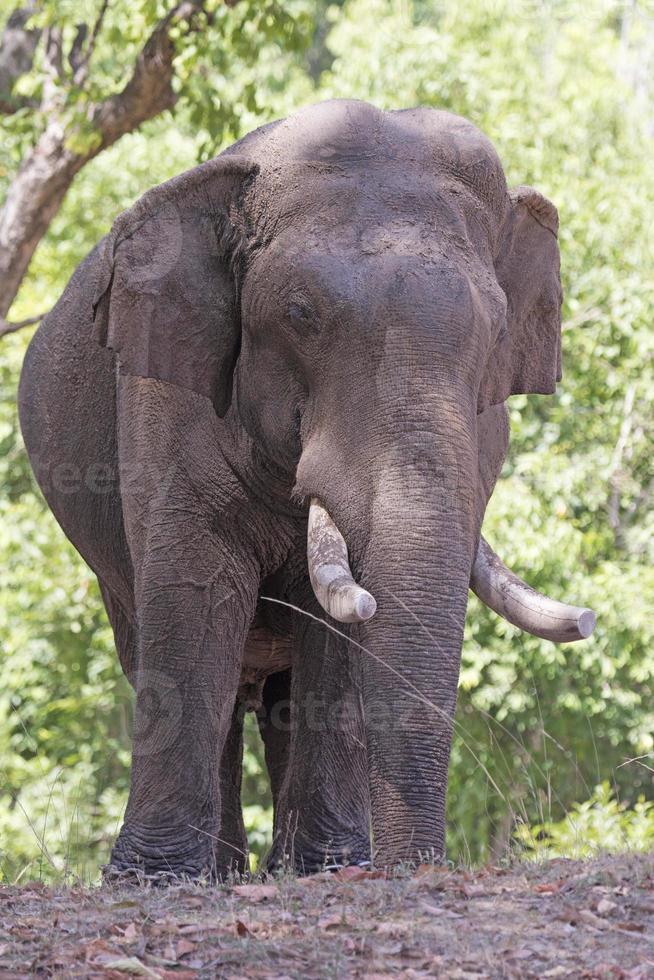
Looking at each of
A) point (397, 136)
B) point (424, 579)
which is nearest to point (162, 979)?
point (424, 579)

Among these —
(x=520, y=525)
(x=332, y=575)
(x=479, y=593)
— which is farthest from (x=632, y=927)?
(x=520, y=525)

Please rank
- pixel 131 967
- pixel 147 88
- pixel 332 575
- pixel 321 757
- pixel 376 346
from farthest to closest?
pixel 147 88
pixel 321 757
pixel 376 346
pixel 332 575
pixel 131 967

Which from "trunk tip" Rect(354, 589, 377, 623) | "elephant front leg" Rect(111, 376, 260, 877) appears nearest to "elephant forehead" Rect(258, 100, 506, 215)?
"elephant front leg" Rect(111, 376, 260, 877)

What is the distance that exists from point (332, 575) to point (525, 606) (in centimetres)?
80

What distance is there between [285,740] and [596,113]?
480 inches

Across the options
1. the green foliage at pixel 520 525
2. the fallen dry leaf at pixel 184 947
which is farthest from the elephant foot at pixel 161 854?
the green foliage at pixel 520 525

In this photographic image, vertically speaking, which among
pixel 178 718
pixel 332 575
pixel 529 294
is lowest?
pixel 178 718

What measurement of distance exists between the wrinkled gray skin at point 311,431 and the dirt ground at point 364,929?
1.69 ft

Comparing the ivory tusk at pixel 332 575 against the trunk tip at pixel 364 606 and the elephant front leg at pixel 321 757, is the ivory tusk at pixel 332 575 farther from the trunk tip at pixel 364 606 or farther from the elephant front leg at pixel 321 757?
the elephant front leg at pixel 321 757

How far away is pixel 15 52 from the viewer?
11.3m

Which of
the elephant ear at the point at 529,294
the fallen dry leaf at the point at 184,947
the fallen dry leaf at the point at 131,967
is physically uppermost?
the elephant ear at the point at 529,294

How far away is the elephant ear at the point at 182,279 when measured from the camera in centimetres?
601

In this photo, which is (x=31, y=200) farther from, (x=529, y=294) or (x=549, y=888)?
(x=549, y=888)

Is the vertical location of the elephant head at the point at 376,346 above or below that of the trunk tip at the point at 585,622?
above
